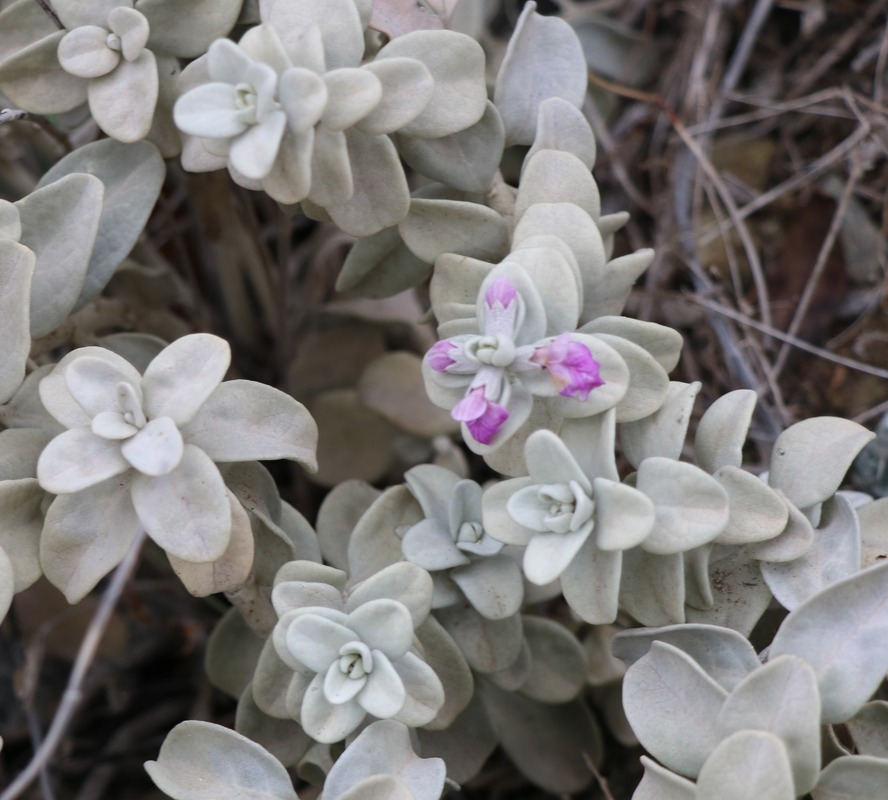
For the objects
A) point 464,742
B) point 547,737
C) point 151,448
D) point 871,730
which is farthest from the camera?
point 547,737

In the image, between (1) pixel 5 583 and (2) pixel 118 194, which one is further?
(2) pixel 118 194

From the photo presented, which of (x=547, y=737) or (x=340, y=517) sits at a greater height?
(x=340, y=517)

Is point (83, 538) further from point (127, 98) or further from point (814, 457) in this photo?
point (814, 457)

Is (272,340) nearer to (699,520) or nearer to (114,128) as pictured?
(114,128)

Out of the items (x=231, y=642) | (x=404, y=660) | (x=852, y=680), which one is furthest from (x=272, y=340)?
(x=852, y=680)

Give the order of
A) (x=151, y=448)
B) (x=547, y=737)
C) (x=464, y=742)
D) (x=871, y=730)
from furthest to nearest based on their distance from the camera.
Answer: (x=547, y=737)
(x=464, y=742)
(x=871, y=730)
(x=151, y=448)

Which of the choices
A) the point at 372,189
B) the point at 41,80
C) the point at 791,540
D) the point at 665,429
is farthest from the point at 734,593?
the point at 41,80

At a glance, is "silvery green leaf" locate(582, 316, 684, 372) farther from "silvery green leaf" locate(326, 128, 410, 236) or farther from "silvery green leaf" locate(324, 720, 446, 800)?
"silvery green leaf" locate(324, 720, 446, 800)
